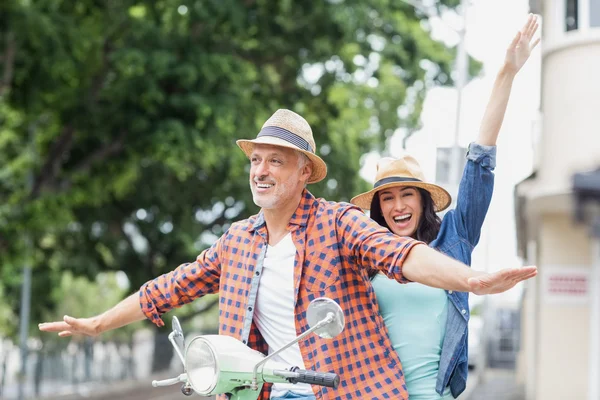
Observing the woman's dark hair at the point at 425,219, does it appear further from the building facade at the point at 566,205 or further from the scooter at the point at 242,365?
the building facade at the point at 566,205

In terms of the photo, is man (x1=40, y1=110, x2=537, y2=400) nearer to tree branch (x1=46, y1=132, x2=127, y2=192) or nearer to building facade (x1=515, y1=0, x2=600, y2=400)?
tree branch (x1=46, y1=132, x2=127, y2=192)

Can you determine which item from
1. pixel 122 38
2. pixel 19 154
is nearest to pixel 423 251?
pixel 122 38

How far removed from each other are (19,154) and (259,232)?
13.4 metres

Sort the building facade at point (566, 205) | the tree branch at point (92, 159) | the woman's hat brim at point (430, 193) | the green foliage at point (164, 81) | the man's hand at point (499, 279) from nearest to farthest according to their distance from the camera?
1. the man's hand at point (499, 279)
2. the woman's hat brim at point (430, 193)
3. the green foliage at point (164, 81)
4. the tree branch at point (92, 159)
5. the building facade at point (566, 205)

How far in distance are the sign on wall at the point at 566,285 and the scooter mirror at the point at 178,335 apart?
43.2ft

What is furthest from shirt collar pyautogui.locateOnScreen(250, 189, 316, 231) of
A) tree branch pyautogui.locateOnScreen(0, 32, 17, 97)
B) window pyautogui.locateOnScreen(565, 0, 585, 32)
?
window pyautogui.locateOnScreen(565, 0, 585, 32)

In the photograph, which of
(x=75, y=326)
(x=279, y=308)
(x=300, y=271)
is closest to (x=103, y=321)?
(x=75, y=326)

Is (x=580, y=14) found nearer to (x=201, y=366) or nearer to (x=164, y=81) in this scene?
(x=164, y=81)

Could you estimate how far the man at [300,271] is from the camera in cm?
346

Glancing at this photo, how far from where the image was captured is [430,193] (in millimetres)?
4215

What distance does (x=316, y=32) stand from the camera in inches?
536

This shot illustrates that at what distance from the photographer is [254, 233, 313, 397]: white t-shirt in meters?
3.52

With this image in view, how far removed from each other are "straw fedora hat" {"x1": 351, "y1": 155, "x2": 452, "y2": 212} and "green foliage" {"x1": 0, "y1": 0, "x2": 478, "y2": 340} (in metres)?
7.53

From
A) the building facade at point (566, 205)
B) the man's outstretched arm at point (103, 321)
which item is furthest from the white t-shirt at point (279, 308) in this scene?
the building facade at point (566, 205)
